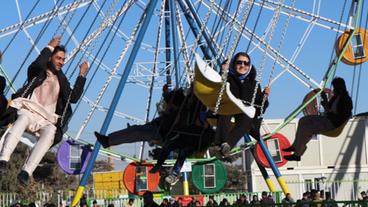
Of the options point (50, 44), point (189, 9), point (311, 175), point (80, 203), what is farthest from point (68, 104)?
point (311, 175)

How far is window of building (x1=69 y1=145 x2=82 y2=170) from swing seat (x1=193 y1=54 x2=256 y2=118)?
40.1ft

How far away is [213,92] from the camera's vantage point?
8109mm

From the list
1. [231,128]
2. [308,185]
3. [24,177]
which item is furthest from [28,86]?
[308,185]

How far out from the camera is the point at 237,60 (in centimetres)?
868

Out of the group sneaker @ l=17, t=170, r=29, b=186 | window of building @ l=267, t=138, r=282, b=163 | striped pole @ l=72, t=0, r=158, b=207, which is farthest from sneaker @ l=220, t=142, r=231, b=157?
window of building @ l=267, t=138, r=282, b=163

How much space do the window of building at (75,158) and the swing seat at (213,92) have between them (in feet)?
40.1

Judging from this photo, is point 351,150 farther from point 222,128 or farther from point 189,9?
point 222,128

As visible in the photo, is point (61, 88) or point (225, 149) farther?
point (61, 88)

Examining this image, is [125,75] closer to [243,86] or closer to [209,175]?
[209,175]

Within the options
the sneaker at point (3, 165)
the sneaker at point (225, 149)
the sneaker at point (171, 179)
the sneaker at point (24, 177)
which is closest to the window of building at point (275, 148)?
the sneaker at point (171, 179)

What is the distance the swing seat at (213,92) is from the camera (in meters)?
7.96

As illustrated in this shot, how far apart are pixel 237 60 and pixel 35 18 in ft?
53.2

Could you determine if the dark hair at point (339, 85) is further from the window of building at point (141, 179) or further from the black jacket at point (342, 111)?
the window of building at point (141, 179)

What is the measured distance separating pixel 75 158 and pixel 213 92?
12939 mm
